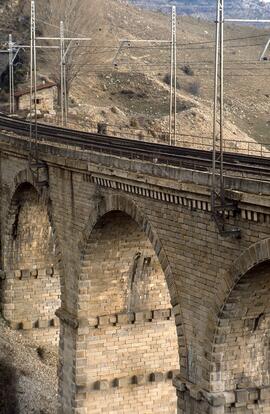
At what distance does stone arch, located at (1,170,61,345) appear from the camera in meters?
43.1

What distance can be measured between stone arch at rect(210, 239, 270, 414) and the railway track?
3097 millimetres

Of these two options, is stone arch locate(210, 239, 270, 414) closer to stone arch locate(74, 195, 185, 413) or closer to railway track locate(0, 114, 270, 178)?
railway track locate(0, 114, 270, 178)

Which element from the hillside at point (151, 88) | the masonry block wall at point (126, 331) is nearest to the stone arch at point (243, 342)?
the masonry block wall at point (126, 331)

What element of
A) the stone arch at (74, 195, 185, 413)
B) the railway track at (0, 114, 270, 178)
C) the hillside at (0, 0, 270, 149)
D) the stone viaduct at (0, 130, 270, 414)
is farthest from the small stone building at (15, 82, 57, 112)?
the stone arch at (74, 195, 185, 413)

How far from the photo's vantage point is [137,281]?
33.8 metres

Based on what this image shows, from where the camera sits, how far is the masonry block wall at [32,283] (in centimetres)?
4316

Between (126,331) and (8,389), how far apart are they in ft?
20.7

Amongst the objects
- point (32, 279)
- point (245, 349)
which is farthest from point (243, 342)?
point (32, 279)

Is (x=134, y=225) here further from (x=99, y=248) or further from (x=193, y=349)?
(x=193, y=349)

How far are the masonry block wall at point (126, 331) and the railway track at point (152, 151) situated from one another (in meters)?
2.87

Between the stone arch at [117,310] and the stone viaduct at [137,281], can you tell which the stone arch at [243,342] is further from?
the stone arch at [117,310]

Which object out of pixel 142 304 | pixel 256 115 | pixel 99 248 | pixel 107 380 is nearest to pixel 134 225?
pixel 99 248

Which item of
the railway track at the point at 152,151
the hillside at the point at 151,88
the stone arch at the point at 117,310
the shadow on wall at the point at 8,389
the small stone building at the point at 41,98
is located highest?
the hillside at the point at 151,88

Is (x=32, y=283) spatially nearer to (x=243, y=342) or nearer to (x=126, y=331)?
(x=126, y=331)
